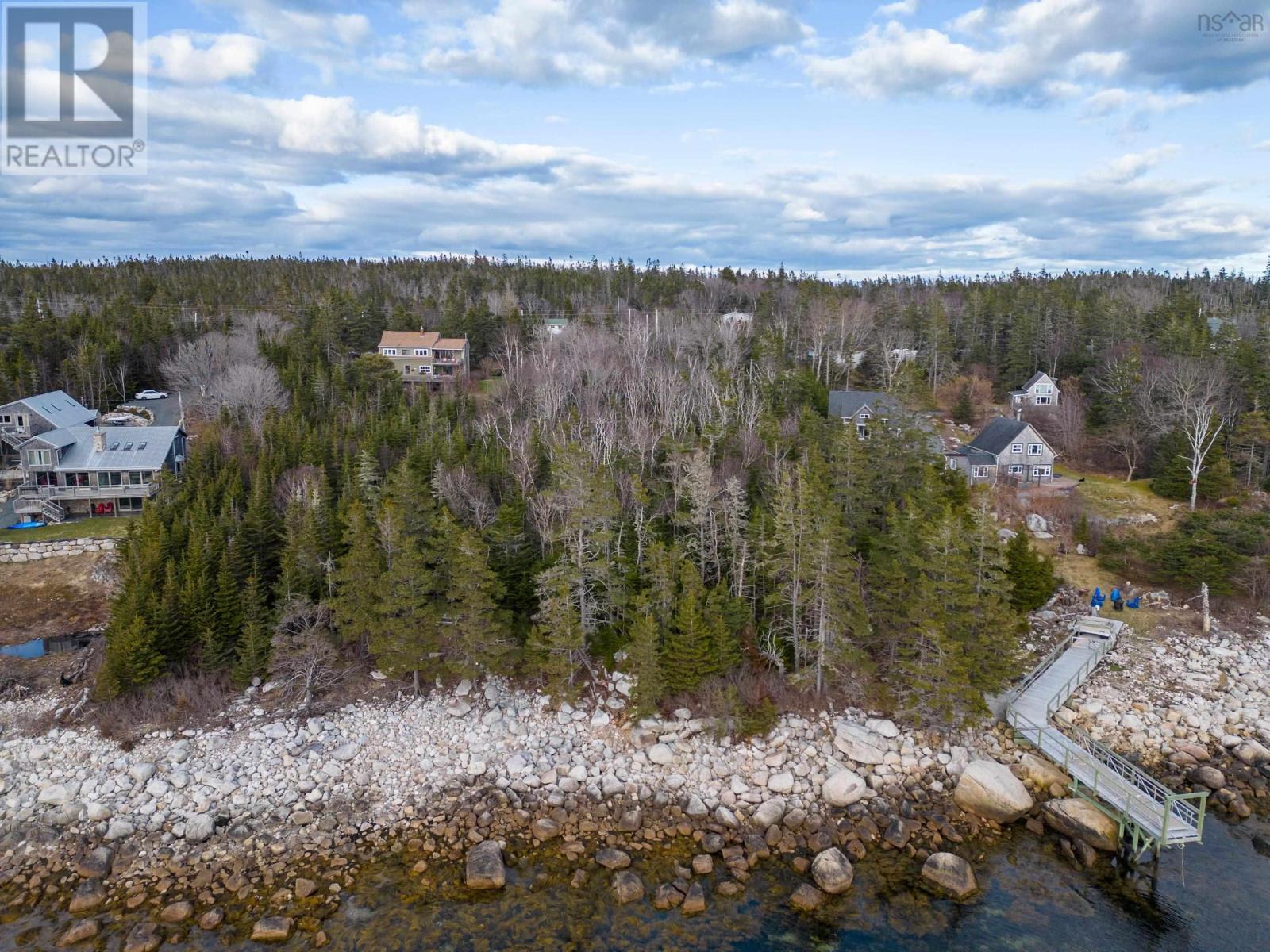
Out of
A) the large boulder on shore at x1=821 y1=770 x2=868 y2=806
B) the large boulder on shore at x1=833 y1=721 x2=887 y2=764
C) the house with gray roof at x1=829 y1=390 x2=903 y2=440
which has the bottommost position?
the large boulder on shore at x1=821 y1=770 x2=868 y2=806

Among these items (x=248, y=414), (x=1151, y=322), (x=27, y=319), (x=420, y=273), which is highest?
(x=420, y=273)

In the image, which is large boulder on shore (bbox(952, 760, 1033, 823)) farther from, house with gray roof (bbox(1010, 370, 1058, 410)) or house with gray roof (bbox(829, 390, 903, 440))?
house with gray roof (bbox(1010, 370, 1058, 410))

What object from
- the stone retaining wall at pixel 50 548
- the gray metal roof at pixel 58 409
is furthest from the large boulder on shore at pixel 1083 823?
the gray metal roof at pixel 58 409

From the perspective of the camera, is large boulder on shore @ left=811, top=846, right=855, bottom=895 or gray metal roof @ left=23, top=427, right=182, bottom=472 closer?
large boulder on shore @ left=811, top=846, right=855, bottom=895

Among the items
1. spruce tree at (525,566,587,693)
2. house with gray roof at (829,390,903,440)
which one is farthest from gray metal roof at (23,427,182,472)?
house with gray roof at (829,390,903,440)

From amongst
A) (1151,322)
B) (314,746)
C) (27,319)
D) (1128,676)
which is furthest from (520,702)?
(1151,322)

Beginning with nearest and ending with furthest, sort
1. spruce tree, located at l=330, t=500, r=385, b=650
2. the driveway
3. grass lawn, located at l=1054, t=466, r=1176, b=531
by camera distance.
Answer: spruce tree, located at l=330, t=500, r=385, b=650
grass lawn, located at l=1054, t=466, r=1176, b=531
the driveway

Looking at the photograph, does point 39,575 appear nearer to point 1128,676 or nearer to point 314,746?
point 314,746
